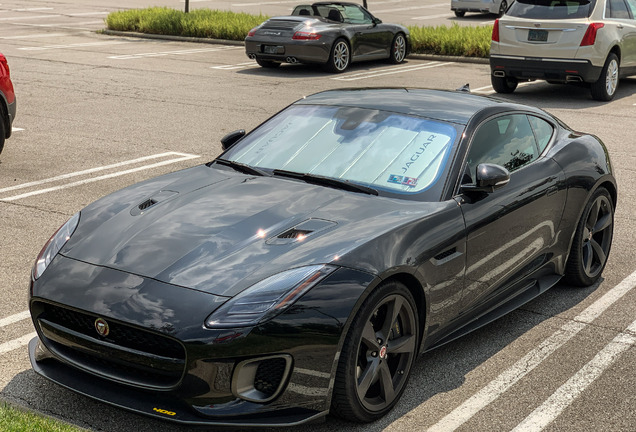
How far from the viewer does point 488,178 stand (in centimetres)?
504

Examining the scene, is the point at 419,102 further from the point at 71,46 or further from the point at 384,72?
the point at 71,46

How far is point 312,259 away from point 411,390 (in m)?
1.09

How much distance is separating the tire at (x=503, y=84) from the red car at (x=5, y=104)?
8.86 meters

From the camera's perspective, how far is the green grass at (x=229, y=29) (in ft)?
70.4

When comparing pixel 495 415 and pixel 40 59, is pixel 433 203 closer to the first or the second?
pixel 495 415

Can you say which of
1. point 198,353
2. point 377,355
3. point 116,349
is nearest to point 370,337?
point 377,355

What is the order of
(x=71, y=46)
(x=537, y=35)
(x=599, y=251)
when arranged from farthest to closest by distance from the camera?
(x=71, y=46) < (x=537, y=35) < (x=599, y=251)

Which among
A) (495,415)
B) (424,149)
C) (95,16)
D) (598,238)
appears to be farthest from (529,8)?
(95,16)

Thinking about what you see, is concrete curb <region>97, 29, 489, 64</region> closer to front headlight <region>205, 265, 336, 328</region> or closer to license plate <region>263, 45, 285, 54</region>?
license plate <region>263, 45, 285, 54</region>

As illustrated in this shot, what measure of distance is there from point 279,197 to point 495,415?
64.2 inches

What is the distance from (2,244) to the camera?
7.11 m

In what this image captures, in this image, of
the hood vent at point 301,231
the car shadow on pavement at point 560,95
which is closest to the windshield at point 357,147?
the hood vent at point 301,231

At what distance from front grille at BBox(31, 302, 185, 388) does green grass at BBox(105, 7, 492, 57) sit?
18.0 meters

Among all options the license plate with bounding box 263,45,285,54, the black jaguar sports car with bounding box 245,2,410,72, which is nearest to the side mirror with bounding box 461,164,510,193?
the black jaguar sports car with bounding box 245,2,410,72
